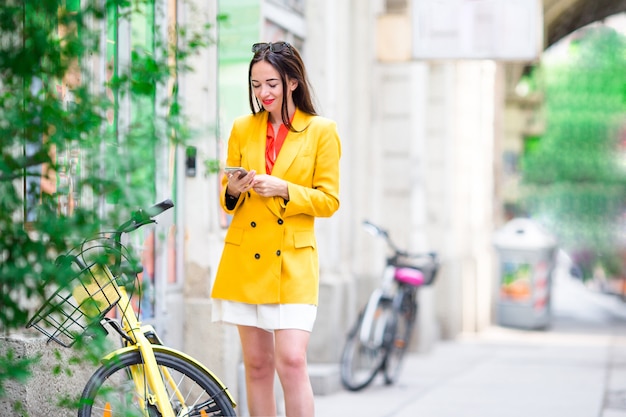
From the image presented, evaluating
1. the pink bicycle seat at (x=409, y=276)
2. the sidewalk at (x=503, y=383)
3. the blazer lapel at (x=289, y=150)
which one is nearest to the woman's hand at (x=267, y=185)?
the blazer lapel at (x=289, y=150)

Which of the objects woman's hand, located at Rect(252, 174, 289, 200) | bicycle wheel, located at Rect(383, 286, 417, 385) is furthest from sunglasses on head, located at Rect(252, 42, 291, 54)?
bicycle wheel, located at Rect(383, 286, 417, 385)

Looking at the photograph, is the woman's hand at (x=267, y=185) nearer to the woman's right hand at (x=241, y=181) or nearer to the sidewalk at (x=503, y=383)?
the woman's right hand at (x=241, y=181)

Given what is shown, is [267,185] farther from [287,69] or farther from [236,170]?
[287,69]

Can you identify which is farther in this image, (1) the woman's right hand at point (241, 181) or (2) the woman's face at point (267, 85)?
(2) the woman's face at point (267, 85)

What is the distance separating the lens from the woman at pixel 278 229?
184 inches

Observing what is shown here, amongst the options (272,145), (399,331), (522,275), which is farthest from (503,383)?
(522,275)

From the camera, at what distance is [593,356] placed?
1302cm

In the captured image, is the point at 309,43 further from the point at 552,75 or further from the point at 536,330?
the point at 552,75

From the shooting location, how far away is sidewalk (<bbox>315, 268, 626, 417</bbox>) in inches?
324

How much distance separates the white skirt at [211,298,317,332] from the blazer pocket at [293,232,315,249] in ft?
0.74

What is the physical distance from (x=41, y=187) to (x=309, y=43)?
22.0 feet

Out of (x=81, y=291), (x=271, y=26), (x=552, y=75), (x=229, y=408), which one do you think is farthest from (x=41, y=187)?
(x=552, y=75)

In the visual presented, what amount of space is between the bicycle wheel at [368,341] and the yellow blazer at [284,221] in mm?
4582

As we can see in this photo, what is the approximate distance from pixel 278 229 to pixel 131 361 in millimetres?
808
